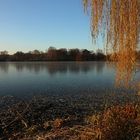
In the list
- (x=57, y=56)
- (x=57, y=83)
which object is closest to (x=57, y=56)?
(x=57, y=56)

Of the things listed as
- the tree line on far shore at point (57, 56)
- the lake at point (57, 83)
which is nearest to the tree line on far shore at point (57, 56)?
the tree line on far shore at point (57, 56)

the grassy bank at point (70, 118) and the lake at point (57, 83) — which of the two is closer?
the grassy bank at point (70, 118)

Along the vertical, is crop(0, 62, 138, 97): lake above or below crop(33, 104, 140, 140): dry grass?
below

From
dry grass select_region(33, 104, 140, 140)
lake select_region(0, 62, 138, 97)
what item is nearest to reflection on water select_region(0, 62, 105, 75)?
lake select_region(0, 62, 138, 97)

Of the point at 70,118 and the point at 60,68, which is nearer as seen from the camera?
the point at 70,118

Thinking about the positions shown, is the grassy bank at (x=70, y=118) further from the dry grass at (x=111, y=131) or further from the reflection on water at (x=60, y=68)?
the reflection on water at (x=60, y=68)

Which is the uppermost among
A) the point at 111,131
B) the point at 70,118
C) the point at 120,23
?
the point at 120,23

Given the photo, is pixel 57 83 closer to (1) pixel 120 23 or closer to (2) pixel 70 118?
(2) pixel 70 118

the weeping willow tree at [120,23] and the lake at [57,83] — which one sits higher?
the weeping willow tree at [120,23]

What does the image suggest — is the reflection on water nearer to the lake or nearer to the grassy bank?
the lake

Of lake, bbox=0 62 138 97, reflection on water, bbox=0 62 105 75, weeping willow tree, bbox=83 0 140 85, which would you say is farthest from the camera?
reflection on water, bbox=0 62 105 75

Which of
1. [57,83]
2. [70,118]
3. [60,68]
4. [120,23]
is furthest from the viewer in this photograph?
[60,68]

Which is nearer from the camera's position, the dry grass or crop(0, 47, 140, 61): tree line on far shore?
the dry grass

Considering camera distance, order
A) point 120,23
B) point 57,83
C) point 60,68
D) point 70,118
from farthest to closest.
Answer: point 60,68 < point 57,83 < point 70,118 < point 120,23
